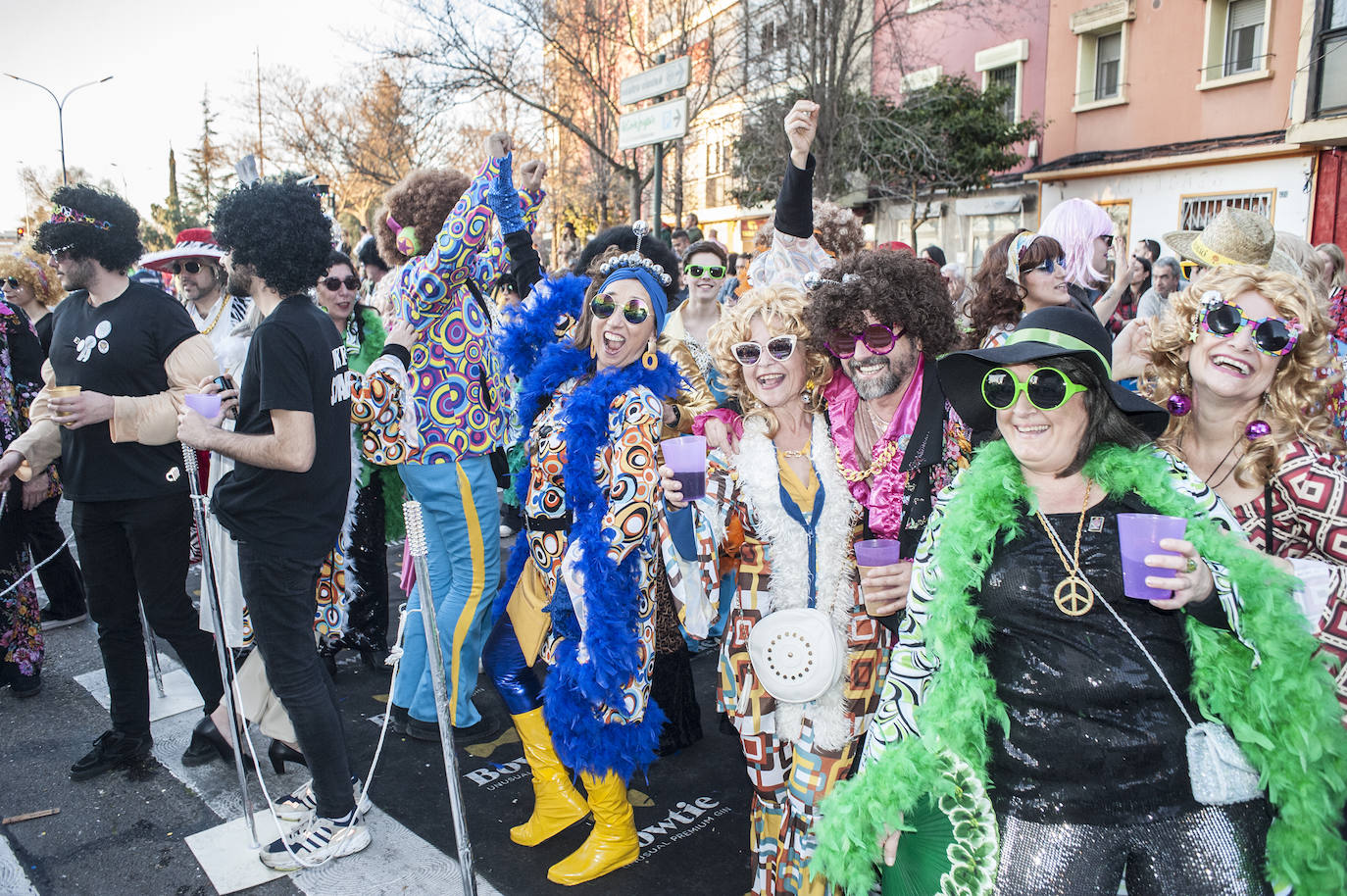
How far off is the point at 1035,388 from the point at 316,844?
2806 millimetres

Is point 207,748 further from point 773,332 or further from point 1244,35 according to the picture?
point 1244,35

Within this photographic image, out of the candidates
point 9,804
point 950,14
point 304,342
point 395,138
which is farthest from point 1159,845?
point 395,138

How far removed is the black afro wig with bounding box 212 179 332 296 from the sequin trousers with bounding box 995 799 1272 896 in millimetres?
2736

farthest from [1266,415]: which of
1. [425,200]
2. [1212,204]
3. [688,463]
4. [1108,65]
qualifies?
[1108,65]

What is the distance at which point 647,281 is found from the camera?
313 cm

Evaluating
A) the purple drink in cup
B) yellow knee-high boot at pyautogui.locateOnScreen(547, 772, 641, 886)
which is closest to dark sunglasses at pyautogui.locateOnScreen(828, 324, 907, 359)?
the purple drink in cup

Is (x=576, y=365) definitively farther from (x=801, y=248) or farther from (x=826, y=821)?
(x=826, y=821)

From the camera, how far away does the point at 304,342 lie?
295 cm

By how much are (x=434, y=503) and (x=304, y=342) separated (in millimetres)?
1094

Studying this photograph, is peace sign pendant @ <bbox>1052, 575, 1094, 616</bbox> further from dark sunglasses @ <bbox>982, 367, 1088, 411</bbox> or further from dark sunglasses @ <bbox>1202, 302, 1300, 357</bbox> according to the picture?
dark sunglasses @ <bbox>1202, 302, 1300, 357</bbox>

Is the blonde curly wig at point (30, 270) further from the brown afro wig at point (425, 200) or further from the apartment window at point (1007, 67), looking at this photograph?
the apartment window at point (1007, 67)

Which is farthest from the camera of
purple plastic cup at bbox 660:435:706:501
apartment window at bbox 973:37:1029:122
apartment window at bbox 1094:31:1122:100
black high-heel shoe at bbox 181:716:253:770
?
apartment window at bbox 973:37:1029:122

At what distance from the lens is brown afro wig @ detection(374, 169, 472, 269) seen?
411 centimetres

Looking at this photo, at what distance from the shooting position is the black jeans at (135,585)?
3.61m
